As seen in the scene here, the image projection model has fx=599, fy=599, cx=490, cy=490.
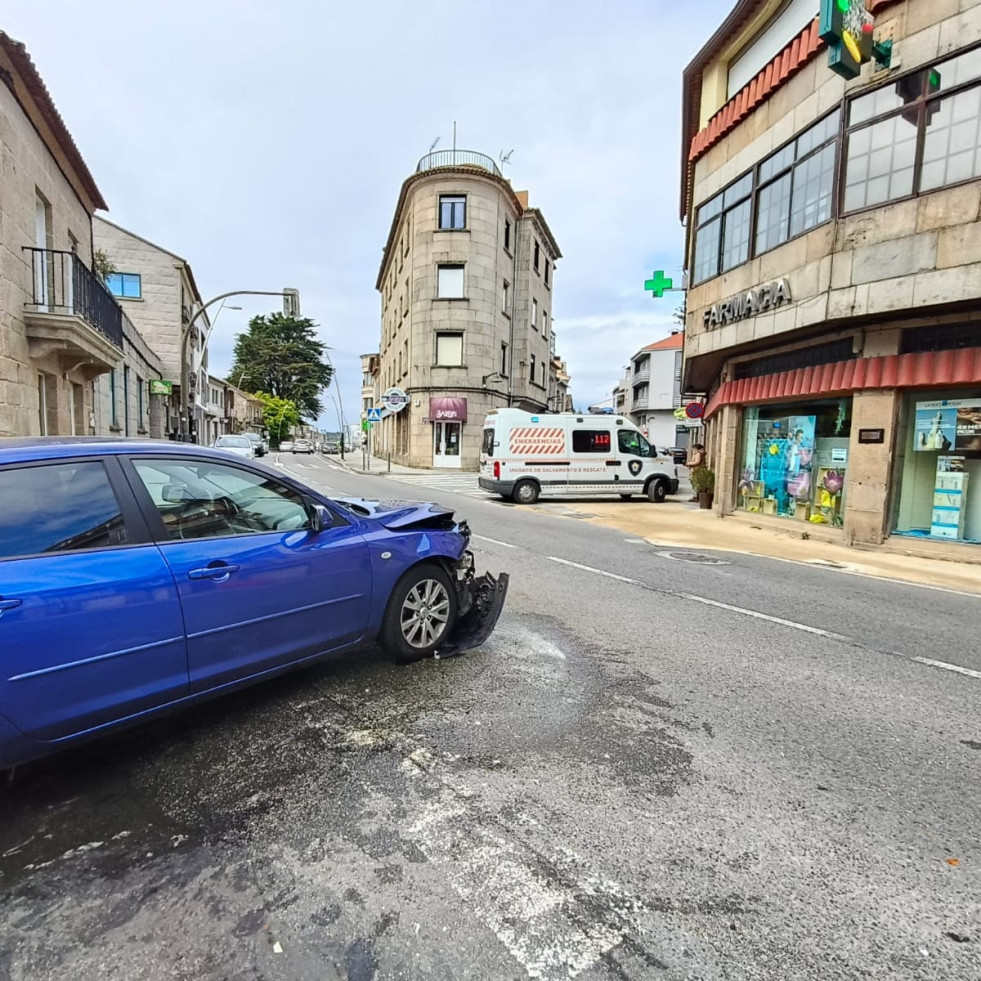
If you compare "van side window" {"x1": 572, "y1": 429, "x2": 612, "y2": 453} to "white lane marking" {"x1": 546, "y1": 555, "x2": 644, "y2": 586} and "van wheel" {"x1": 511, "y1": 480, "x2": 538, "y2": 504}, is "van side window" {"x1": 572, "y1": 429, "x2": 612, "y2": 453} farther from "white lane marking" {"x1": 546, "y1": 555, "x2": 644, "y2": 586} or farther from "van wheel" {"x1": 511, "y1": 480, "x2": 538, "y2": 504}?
"white lane marking" {"x1": 546, "y1": 555, "x2": 644, "y2": 586}

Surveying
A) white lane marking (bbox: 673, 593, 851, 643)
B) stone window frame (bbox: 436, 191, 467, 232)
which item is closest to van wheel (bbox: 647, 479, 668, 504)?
white lane marking (bbox: 673, 593, 851, 643)

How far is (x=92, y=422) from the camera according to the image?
1492cm

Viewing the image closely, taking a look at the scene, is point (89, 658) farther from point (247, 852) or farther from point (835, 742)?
point (835, 742)

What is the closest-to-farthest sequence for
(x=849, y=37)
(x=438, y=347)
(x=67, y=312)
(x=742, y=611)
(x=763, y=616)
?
→ (x=763, y=616) < (x=742, y=611) < (x=849, y=37) < (x=67, y=312) < (x=438, y=347)

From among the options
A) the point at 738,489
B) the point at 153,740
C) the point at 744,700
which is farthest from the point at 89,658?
the point at 738,489

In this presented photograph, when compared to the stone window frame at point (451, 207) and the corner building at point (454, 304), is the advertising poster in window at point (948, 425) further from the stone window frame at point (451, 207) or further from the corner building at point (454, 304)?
the stone window frame at point (451, 207)

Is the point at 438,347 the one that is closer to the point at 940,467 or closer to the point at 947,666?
the point at 940,467

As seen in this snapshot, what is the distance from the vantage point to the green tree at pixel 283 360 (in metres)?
74.3

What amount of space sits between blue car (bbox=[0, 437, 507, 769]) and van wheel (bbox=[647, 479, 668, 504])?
14.8 metres

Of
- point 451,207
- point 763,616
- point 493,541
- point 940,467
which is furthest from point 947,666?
point 451,207

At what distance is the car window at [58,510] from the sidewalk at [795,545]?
9402 millimetres

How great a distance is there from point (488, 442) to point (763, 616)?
12.1 meters

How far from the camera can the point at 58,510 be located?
2738mm

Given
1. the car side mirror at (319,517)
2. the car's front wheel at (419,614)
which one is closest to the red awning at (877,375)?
the car's front wheel at (419,614)
